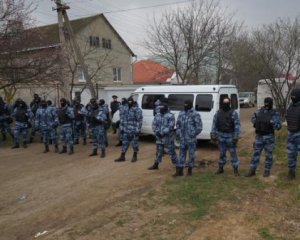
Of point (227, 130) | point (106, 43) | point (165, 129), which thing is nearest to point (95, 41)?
point (106, 43)

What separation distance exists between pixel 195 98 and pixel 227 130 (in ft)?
13.7

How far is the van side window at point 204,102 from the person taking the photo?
12.2 meters

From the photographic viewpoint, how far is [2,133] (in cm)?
1586

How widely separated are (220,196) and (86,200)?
2539 millimetres

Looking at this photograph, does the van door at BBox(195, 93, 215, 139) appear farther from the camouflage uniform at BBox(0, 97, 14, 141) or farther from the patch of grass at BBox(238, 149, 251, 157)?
the camouflage uniform at BBox(0, 97, 14, 141)

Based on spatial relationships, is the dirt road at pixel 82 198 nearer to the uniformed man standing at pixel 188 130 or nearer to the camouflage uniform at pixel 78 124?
the uniformed man standing at pixel 188 130

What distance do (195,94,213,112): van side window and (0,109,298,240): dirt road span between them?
4.71 feet

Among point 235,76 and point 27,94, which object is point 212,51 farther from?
point 27,94

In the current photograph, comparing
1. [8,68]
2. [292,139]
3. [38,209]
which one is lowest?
[38,209]

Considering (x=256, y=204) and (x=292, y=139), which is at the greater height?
(x=292, y=139)

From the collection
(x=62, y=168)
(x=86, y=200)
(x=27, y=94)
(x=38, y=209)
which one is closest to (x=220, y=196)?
(x=86, y=200)

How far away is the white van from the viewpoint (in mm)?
12156

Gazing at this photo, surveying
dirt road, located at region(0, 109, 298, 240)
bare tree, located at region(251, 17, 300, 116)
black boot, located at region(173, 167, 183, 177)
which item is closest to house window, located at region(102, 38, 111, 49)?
bare tree, located at region(251, 17, 300, 116)

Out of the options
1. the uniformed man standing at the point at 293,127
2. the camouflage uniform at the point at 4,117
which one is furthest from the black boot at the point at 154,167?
the camouflage uniform at the point at 4,117
